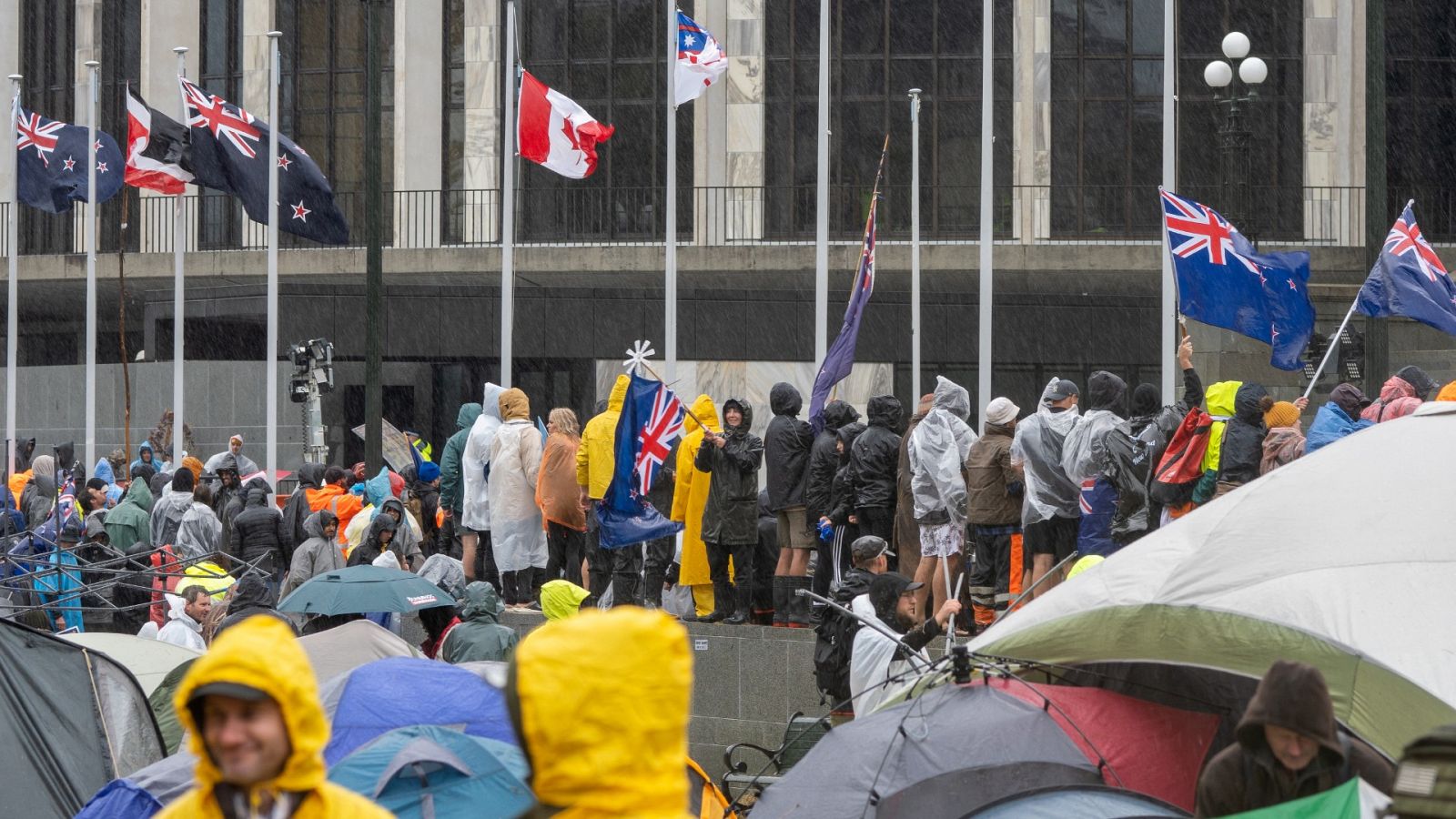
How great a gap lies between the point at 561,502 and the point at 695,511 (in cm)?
138

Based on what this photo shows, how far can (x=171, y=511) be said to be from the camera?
19.0 m

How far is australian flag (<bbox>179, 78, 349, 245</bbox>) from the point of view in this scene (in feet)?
78.1

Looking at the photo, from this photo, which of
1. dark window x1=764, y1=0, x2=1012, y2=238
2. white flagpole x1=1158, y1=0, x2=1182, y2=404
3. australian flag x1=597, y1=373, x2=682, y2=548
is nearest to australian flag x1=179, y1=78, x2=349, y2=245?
dark window x1=764, y1=0, x2=1012, y2=238

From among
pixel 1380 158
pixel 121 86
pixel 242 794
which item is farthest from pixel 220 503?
pixel 121 86

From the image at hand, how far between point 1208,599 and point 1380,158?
8427mm

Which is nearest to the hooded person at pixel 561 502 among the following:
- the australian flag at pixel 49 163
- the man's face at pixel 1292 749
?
the man's face at pixel 1292 749

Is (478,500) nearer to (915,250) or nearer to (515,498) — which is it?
(515,498)

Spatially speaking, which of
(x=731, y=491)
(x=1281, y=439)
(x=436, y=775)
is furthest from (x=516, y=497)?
(x=436, y=775)

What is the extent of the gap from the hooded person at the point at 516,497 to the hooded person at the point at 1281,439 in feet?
21.1

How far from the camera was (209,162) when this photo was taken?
24.1m

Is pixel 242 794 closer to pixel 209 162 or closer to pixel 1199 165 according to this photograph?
pixel 209 162

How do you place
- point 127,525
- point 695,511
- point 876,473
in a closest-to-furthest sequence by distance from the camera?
1. point 876,473
2. point 695,511
3. point 127,525

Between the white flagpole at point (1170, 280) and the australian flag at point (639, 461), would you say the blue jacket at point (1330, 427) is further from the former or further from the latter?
the australian flag at point (639, 461)

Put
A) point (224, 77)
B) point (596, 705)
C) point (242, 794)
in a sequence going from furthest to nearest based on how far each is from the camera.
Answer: point (224, 77) < point (242, 794) < point (596, 705)
